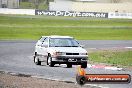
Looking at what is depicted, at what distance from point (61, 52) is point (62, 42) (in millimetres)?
1408

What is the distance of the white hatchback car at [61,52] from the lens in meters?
21.6

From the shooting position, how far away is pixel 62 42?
2300 centimetres

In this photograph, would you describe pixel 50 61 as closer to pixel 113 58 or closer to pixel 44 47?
pixel 44 47

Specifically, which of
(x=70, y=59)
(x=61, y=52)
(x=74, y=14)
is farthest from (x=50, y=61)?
(x=74, y=14)

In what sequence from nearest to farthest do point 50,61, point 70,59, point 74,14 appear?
point 70,59
point 50,61
point 74,14

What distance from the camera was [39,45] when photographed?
23984mm

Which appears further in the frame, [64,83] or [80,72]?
[64,83]

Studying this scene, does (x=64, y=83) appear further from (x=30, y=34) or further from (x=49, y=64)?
(x=30, y=34)

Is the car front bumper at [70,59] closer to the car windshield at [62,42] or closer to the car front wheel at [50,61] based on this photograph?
the car front wheel at [50,61]

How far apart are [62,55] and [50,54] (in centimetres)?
69

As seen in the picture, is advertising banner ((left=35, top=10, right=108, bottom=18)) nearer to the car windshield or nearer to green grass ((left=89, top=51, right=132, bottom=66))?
green grass ((left=89, top=51, right=132, bottom=66))

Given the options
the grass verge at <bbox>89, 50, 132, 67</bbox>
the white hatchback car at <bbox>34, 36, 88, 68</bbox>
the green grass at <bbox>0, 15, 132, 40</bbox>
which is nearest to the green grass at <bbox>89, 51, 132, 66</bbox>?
the grass verge at <bbox>89, 50, 132, 67</bbox>

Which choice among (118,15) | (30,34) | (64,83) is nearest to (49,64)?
(64,83)

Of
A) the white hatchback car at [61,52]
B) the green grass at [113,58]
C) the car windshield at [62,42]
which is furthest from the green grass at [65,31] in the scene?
the car windshield at [62,42]
